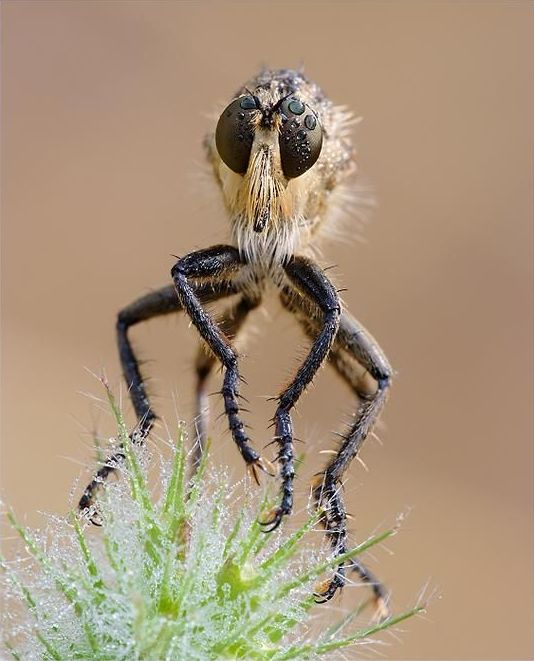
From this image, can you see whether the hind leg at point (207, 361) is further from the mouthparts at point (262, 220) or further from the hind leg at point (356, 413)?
the mouthparts at point (262, 220)

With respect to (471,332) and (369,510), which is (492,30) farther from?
(369,510)

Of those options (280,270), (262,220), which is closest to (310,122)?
(262,220)

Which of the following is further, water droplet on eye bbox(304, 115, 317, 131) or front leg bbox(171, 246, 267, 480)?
water droplet on eye bbox(304, 115, 317, 131)

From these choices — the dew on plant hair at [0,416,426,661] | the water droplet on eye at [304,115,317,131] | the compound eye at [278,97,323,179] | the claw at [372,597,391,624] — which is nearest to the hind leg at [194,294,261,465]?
the compound eye at [278,97,323,179]

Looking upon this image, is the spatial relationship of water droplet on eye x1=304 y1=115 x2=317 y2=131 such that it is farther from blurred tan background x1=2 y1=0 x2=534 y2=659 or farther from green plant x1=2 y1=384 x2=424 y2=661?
blurred tan background x1=2 y1=0 x2=534 y2=659

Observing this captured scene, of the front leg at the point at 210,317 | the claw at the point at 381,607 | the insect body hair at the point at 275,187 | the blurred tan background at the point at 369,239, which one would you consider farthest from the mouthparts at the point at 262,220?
the blurred tan background at the point at 369,239
